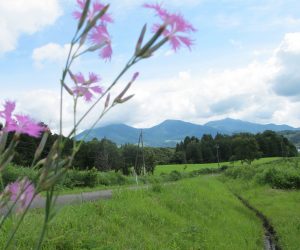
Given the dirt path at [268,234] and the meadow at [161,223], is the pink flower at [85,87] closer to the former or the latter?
the meadow at [161,223]

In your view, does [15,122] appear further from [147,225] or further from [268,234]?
[268,234]

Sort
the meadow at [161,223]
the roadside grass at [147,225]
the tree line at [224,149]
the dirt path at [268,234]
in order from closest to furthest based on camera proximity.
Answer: the roadside grass at [147,225]
the meadow at [161,223]
the dirt path at [268,234]
the tree line at [224,149]

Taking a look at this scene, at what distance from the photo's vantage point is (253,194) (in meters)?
24.5

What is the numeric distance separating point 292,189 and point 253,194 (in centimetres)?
213

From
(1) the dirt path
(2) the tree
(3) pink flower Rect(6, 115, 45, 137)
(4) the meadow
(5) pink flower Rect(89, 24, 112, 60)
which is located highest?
(2) the tree

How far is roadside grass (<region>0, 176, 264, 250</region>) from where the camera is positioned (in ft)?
23.5

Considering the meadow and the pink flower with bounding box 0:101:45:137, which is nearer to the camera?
the pink flower with bounding box 0:101:45:137

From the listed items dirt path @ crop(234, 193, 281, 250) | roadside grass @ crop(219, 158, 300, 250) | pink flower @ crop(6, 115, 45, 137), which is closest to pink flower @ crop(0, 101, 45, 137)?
pink flower @ crop(6, 115, 45, 137)

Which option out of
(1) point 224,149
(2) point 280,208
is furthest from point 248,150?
(2) point 280,208

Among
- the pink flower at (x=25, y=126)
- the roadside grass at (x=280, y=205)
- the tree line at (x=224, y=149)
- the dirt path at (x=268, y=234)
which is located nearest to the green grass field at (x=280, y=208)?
the roadside grass at (x=280, y=205)

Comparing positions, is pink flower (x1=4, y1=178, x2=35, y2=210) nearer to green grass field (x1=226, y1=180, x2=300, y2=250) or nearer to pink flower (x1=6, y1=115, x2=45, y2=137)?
pink flower (x1=6, y1=115, x2=45, y2=137)

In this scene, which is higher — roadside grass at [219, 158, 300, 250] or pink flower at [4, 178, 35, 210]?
pink flower at [4, 178, 35, 210]

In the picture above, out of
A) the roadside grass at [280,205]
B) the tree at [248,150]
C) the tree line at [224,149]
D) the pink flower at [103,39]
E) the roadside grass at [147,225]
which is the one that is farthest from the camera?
the tree line at [224,149]

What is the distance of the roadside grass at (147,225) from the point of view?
7.15m
